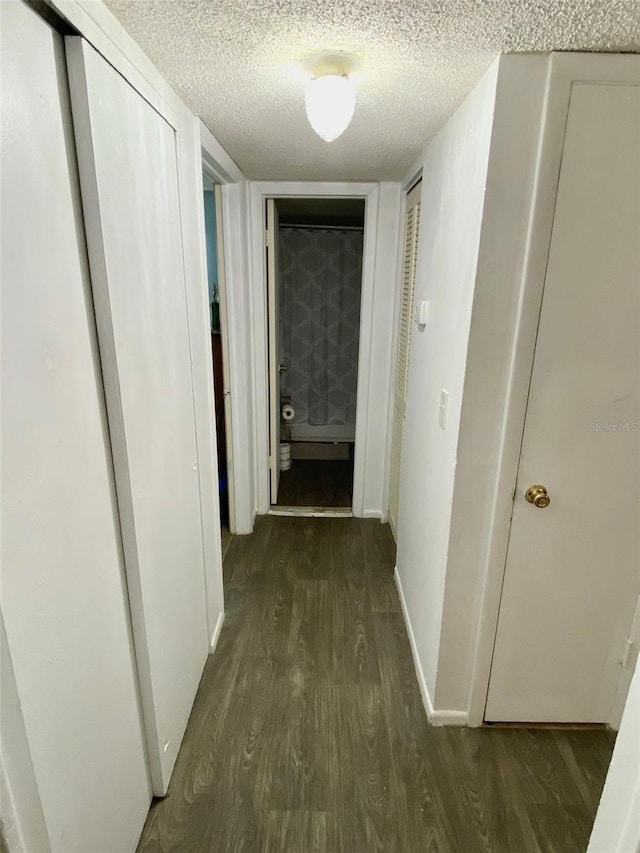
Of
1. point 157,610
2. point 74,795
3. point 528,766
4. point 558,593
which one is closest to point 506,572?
point 558,593

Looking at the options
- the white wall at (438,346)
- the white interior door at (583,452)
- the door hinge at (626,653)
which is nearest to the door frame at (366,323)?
the white wall at (438,346)

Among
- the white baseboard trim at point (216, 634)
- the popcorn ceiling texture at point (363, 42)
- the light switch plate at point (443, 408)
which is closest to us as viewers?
the popcorn ceiling texture at point (363, 42)

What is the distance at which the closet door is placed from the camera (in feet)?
7.48

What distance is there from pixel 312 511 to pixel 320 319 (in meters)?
1.86

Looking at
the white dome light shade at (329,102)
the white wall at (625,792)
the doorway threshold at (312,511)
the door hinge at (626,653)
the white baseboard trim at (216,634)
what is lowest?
the white baseboard trim at (216,634)

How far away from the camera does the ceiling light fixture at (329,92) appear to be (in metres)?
1.14

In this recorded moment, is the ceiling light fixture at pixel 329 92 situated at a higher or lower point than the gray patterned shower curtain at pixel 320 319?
higher

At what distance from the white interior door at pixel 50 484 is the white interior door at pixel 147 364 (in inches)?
1.4

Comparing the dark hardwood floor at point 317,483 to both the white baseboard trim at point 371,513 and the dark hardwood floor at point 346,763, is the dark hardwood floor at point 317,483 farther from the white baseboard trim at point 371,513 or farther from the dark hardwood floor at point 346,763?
the dark hardwood floor at point 346,763

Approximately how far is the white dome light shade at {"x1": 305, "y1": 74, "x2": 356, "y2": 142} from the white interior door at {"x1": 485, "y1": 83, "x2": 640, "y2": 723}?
55 centimetres

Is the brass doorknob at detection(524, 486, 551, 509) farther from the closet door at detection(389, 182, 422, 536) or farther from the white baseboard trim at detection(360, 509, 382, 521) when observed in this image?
the white baseboard trim at detection(360, 509, 382, 521)

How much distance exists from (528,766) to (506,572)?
2.16ft

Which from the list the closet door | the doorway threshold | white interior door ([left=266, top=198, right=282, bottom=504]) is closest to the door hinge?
the closet door

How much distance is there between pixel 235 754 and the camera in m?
1.57
